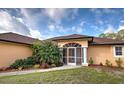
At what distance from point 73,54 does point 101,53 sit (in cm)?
207

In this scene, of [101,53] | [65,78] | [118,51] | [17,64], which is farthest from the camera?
[101,53]

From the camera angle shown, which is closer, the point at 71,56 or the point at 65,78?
the point at 65,78

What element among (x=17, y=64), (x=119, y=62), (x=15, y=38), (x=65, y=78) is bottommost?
(x=65, y=78)

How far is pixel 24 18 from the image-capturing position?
32.2 ft

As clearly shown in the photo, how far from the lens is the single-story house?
38.1ft

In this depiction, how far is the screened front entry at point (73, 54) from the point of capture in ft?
40.7

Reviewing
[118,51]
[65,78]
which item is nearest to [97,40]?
[118,51]

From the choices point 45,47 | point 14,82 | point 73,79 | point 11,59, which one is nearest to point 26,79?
point 14,82

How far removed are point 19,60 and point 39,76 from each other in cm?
333

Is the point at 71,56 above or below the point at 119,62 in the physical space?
above

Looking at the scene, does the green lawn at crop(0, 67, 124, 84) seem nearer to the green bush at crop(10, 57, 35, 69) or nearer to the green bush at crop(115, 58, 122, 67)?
the green bush at crop(10, 57, 35, 69)

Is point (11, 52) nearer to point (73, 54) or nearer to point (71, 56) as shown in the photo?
point (71, 56)

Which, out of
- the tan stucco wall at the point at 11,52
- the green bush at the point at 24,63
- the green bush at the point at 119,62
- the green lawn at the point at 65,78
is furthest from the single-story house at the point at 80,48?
the green lawn at the point at 65,78

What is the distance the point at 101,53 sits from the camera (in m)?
12.4
